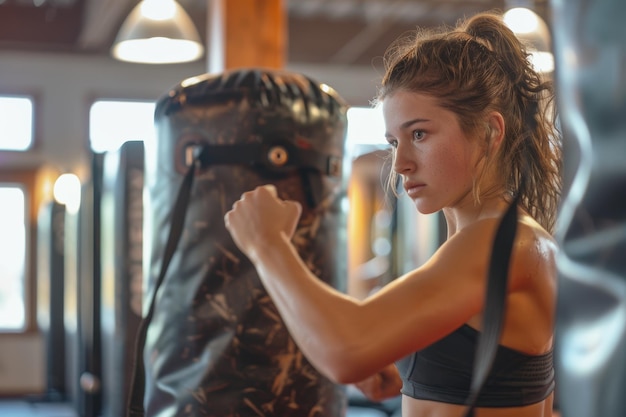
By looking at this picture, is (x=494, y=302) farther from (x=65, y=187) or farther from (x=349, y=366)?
(x=65, y=187)

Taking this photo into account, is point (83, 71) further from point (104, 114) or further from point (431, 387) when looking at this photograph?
point (431, 387)

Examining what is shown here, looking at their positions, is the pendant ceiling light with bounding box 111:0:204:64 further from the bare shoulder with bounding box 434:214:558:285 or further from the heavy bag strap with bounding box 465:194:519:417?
the heavy bag strap with bounding box 465:194:519:417

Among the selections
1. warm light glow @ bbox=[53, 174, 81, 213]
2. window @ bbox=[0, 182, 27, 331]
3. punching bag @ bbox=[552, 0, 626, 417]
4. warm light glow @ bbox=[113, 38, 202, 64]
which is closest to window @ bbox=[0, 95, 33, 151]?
window @ bbox=[0, 182, 27, 331]

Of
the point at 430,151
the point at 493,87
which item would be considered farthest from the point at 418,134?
the point at 493,87

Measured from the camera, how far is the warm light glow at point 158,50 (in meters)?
4.46

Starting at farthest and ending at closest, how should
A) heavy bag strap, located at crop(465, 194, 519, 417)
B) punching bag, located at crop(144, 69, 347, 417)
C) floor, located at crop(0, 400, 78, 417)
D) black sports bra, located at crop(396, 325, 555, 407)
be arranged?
1. floor, located at crop(0, 400, 78, 417)
2. punching bag, located at crop(144, 69, 347, 417)
3. black sports bra, located at crop(396, 325, 555, 407)
4. heavy bag strap, located at crop(465, 194, 519, 417)

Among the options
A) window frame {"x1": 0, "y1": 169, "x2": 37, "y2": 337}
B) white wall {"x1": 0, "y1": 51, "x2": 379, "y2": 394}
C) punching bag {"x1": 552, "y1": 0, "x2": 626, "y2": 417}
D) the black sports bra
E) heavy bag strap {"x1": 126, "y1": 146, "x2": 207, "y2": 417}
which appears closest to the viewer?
punching bag {"x1": 552, "y1": 0, "x2": 626, "y2": 417}

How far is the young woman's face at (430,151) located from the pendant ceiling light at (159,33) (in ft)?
10.1

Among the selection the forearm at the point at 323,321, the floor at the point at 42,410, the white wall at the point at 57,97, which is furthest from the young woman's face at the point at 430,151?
the white wall at the point at 57,97

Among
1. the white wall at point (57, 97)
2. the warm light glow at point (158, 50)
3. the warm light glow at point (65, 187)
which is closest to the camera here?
the warm light glow at point (158, 50)

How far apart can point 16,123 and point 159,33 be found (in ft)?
21.6

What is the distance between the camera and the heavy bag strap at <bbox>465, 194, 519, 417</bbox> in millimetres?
1041

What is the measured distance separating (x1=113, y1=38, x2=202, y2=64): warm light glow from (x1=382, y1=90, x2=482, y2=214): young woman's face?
3142 millimetres

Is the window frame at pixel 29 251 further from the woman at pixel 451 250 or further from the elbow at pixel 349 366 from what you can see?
the elbow at pixel 349 366
